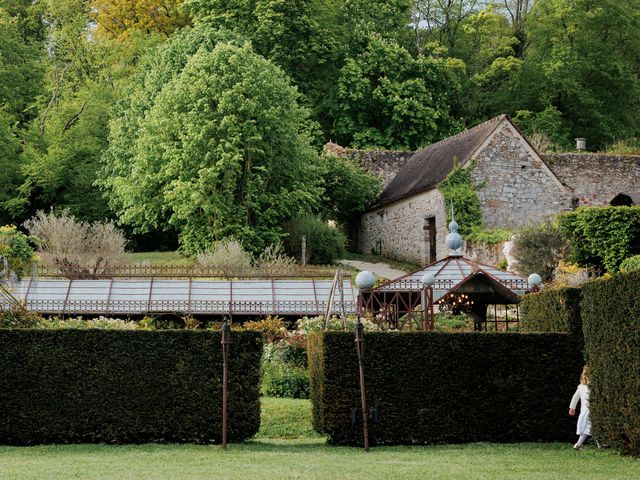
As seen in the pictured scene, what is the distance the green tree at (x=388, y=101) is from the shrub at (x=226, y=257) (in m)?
15.0

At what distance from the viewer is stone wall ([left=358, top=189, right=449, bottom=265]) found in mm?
36188

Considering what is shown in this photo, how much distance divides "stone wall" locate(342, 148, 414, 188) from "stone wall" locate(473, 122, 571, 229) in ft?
23.4

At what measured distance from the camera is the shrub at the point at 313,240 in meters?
35.8

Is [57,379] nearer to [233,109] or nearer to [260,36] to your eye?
[233,109]

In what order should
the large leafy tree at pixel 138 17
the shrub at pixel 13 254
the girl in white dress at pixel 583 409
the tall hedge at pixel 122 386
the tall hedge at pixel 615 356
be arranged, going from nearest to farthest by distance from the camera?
the tall hedge at pixel 615 356 → the girl in white dress at pixel 583 409 → the tall hedge at pixel 122 386 → the shrub at pixel 13 254 → the large leafy tree at pixel 138 17

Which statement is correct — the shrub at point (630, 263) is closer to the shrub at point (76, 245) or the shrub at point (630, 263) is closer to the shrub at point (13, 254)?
the shrub at point (76, 245)

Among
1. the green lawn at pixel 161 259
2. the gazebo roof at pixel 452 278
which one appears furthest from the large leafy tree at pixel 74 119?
the gazebo roof at pixel 452 278

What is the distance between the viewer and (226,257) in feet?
102

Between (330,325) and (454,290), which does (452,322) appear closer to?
(330,325)

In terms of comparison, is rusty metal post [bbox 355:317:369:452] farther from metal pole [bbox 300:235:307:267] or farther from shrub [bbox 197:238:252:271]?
metal pole [bbox 300:235:307:267]

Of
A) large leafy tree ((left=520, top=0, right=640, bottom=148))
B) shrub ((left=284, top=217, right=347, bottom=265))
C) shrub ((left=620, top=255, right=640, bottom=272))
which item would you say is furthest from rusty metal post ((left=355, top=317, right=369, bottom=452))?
large leafy tree ((left=520, top=0, right=640, bottom=148))

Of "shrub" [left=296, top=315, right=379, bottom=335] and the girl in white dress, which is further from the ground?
"shrub" [left=296, top=315, right=379, bottom=335]

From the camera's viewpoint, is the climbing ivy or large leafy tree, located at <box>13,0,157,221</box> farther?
large leafy tree, located at <box>13,0,157,221</box>

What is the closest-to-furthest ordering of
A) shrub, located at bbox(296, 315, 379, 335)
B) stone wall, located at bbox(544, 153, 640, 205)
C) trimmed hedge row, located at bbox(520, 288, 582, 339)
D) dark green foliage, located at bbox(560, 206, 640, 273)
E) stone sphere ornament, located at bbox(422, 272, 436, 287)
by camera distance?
trimmed hedge row, located at bbox(520, 288, 582, 339), stone sphere ornament, located at bbox(422, 272, 436, 287), shrub, located at bbox(296, 315, 379, 335), dark green foliage, located at bbox(560, 206, 640, 273), stone wall, located at bbox(544, 153, 640, 205)
